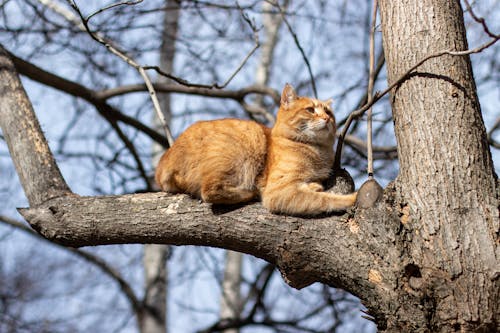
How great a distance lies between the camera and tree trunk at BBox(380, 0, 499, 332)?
231 centimetres

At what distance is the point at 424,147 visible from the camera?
2564 millimetres

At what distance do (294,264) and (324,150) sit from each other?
1036 millimetres

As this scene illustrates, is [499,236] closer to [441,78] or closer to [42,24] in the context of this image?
[441,78]

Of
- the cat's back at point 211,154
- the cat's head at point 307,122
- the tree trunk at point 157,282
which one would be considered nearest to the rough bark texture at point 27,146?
the cat's back at point 211,154

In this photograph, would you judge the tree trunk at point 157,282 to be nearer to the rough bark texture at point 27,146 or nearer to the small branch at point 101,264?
the small branch at point 101,264

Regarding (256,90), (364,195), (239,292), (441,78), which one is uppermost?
(256,90)

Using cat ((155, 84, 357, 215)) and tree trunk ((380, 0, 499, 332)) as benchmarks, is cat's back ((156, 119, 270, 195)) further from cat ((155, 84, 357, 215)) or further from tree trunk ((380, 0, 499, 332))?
tree trunk ((380, 0, 499, 332))

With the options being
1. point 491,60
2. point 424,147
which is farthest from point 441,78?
point 491,60

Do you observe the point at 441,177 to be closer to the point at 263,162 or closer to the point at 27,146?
the point at 263,162

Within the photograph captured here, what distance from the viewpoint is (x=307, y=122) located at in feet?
11.5

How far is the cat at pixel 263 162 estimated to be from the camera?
2.84 m

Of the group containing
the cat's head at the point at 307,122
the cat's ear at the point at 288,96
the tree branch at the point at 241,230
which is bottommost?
the tree branch at the point at 241,230

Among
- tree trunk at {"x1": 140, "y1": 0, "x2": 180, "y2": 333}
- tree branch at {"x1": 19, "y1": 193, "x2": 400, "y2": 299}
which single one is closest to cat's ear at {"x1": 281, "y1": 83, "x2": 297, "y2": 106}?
tree branch at {"x1": 19, "y1": 193, "x2": 400, "y2": 299}

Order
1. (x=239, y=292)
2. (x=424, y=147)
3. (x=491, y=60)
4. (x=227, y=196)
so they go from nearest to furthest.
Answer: (x=424, y=147), (x=227, y=196), (x=491, y=60), (x=239, y=292)
